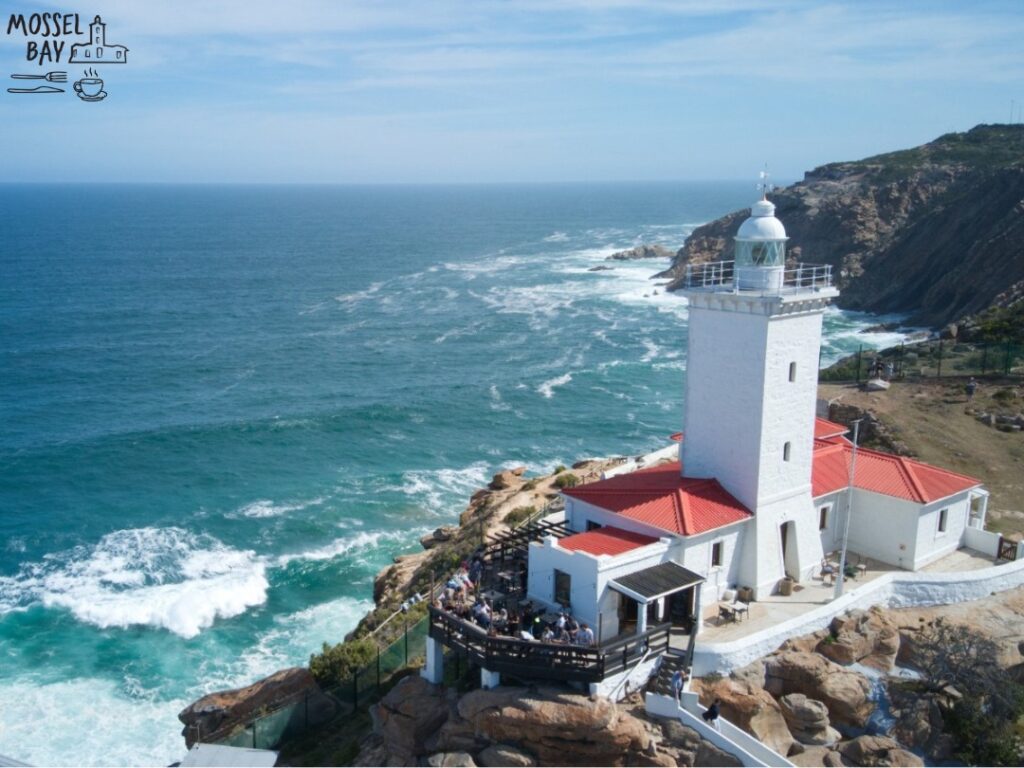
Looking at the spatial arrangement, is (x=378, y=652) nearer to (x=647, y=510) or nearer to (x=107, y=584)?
(x=647, y=510)

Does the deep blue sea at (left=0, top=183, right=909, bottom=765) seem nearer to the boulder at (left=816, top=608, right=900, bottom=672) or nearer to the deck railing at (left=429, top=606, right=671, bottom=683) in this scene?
the deck railing at (left=429, top=606, right=671, bottom=683)

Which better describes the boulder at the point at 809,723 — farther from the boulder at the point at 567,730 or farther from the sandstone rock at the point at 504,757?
the sandstone rock at the point at 504,757

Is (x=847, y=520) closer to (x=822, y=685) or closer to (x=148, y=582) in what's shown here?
(x=822, y=685)

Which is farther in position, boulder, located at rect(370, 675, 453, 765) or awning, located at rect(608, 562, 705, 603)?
awning, located at rect(608, 562, 705, 603)

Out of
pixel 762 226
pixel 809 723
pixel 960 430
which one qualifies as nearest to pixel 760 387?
pixel 762 226

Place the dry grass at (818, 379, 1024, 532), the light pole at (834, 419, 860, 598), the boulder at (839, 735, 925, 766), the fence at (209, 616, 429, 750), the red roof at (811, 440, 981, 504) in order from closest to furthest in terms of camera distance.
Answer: the boulder at (839, 735, 925, 766) → the fence at (209, 616, 429, 750) → the light pole at (834, 419, 860, 598) → the red roof at (811, 440, 981, 504) → the dry grass at (818, 379, 1024, 532)

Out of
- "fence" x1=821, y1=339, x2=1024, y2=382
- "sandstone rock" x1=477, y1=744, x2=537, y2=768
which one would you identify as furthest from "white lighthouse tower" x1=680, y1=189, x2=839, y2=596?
"fence" x1=821, y1=339, x2=1024, y2=382

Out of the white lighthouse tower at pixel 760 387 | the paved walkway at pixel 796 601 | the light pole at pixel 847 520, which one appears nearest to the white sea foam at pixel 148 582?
the paved walkway at pixel 796 601
